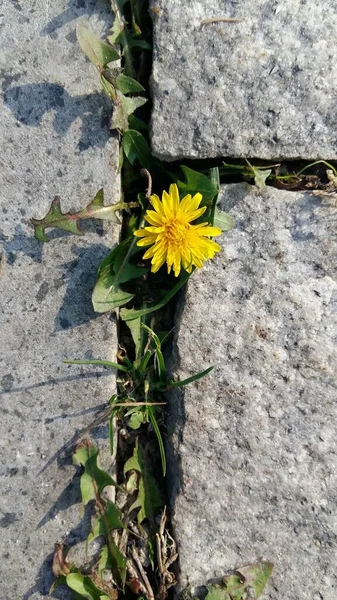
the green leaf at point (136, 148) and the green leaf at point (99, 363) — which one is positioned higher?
the green leaf at point (136, 148)

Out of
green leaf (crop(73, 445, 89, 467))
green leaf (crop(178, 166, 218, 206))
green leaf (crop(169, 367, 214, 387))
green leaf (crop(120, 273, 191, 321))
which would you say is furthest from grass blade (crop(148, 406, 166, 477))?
green leaf (crop(178, 166, 218, 206))

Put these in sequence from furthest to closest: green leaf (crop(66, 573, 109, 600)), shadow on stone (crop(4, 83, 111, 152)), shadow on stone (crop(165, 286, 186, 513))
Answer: shadow on stone (crop(4, 83, 111, 152)) < shadow on stone (crop(165, 286, 186, 513)) < green leaf (crop(66, 573, 109, 600))

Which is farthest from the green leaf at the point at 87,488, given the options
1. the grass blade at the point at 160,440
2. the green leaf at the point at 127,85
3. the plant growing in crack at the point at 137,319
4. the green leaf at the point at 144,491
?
the green leaf at the point at 127,85

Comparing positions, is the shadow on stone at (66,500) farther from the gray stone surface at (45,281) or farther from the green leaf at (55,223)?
the green leaf at (55,223)

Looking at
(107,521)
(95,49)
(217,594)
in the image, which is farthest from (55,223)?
(217,594)

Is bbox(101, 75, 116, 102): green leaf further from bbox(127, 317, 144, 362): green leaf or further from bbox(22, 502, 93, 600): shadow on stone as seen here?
bbox(22, 502, 93, 600): shadow on stone

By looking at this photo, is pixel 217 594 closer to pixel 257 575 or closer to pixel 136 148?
pixel 257 575
